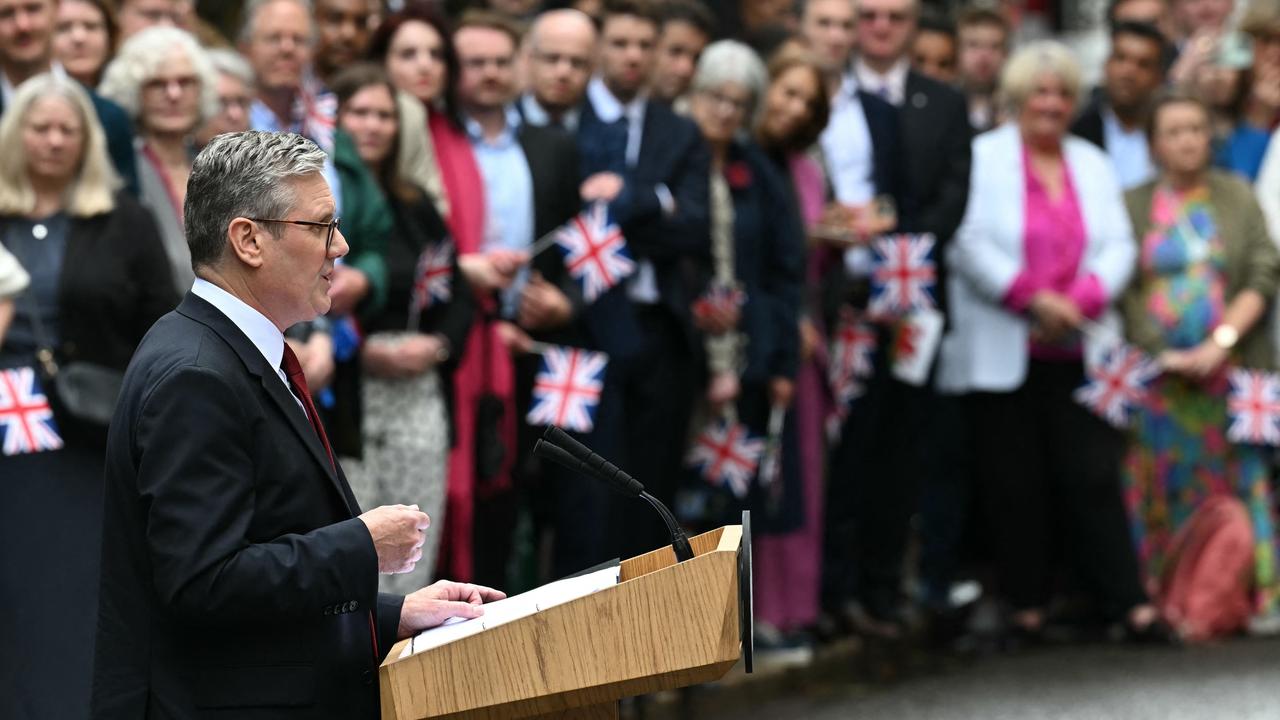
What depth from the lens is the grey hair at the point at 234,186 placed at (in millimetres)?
3266

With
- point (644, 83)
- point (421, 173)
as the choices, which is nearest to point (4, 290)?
point (421, 173)

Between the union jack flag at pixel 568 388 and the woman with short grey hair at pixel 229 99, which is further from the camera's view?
the union jack flag at pixel 568 388

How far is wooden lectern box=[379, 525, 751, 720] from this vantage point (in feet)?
10.6

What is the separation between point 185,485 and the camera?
10.2ft

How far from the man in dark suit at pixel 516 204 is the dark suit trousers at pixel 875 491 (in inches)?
73.5

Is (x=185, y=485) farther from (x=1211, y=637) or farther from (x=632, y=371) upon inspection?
(x=1211, y=637)

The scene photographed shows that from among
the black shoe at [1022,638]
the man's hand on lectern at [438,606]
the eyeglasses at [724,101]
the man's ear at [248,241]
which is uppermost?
the eyeglasses at [724,101]

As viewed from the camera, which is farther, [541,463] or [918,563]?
[918,563]

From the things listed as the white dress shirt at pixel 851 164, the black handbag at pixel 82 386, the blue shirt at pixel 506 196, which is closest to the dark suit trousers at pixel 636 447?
the blue shirt at pixel 506 196

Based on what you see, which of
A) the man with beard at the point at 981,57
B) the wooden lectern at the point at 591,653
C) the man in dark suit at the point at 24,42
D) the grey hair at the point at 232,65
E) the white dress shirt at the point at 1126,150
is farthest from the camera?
the man with beard at the point at 981,57

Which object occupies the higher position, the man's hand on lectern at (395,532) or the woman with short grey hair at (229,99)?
the woman with short grey hair at (229,99)

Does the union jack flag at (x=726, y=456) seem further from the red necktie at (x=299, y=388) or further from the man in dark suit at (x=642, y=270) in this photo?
the red necktie at (x=299, y=388)

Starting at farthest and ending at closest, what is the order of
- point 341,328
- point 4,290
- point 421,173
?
point 421,173
point 341,328
point 4,290

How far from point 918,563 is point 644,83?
8.78 feet
